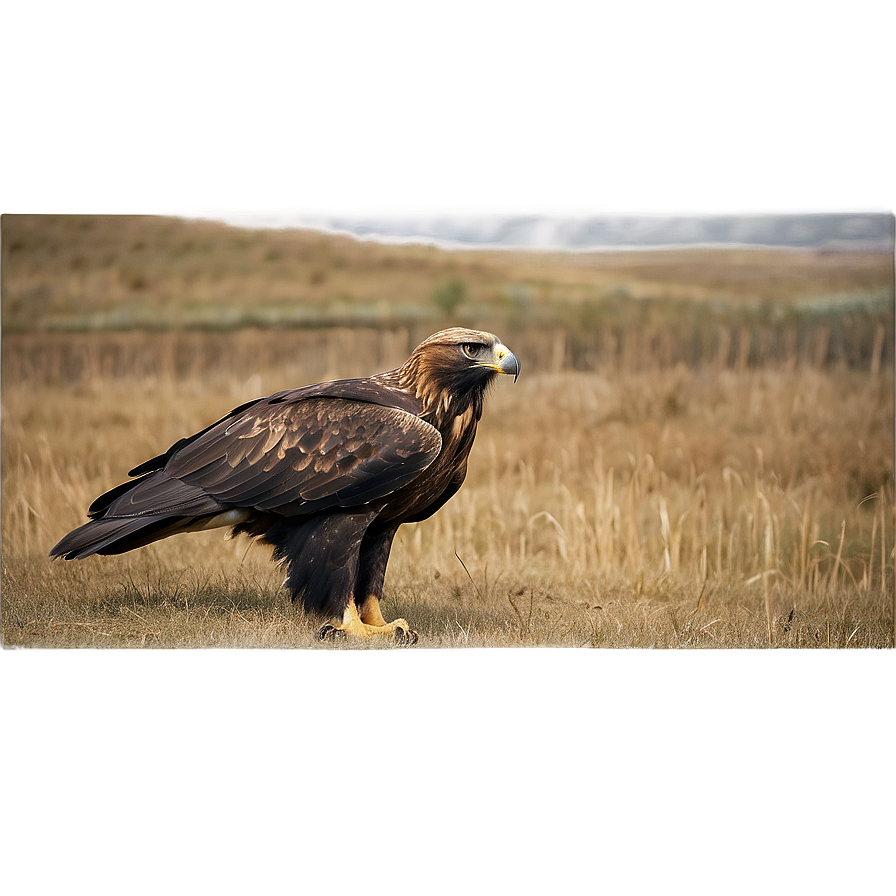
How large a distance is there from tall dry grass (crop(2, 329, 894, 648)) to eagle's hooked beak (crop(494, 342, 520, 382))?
1.66 meters

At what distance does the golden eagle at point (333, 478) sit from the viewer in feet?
19.9

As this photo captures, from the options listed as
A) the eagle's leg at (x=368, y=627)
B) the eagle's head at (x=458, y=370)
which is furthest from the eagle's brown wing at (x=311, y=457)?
the eagle's leg at (x=368, y=627)

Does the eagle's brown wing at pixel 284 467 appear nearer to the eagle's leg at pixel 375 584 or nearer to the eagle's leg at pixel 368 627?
the eagle's leg at pixel 375 584

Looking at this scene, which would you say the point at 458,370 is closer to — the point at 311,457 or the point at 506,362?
the point at 506,362

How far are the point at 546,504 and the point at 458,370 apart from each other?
255 cm

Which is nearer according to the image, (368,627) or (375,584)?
(368,627)

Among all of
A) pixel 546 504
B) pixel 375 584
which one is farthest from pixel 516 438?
pixel 375 584

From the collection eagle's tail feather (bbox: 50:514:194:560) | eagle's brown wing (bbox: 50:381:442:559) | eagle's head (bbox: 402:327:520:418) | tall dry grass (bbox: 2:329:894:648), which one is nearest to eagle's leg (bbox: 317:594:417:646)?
tall dry grass (bbox: 2:329:894:648)

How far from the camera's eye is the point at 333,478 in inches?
239

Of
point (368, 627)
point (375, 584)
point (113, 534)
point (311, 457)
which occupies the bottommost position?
point (368, 627)

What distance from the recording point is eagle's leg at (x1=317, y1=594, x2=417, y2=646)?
6.27m

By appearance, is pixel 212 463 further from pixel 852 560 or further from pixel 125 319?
pixel 852 560

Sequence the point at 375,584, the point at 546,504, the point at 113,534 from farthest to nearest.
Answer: the point at 546,504 → the point at 375,584 → the point at 113,534

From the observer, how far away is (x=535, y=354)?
388 inches
